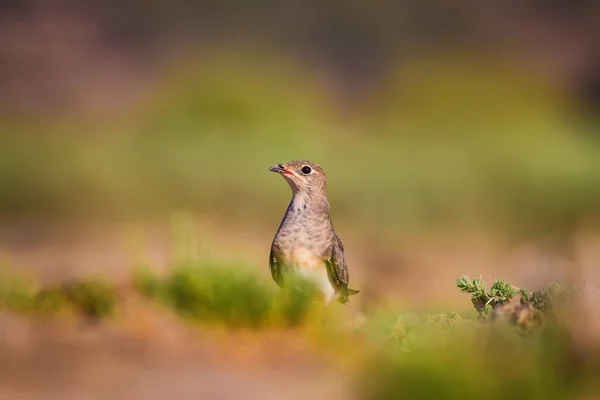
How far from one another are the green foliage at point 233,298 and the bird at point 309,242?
0.94 metres

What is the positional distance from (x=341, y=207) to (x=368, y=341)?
9945 mm

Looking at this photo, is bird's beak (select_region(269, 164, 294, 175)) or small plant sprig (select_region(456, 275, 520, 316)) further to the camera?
bird's beak (select_region(269, 164, 294, 175))

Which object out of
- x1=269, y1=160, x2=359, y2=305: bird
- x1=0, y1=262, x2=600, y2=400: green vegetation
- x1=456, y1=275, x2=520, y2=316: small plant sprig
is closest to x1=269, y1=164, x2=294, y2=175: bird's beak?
x1=269, y1=160, x2=359, y2=305: bird

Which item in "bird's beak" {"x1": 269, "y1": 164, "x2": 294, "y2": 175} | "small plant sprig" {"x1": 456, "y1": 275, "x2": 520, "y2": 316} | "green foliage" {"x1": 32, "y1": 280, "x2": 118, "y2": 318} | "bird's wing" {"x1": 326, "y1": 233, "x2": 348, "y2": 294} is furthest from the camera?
"bird's beak" {"x1": 269, "y1": 164, "x2": 294, "y2": 175}

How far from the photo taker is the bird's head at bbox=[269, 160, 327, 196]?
6402 mm

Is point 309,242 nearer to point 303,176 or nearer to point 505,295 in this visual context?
point 303,176

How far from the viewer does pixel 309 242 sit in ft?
20.2

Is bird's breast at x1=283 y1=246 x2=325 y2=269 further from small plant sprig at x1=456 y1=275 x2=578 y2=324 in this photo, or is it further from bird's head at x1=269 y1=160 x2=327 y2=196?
small plant sprig at x1=456 y1=275 x2=578 y2=324

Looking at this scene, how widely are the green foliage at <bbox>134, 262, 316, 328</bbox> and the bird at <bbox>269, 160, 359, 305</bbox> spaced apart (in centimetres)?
94

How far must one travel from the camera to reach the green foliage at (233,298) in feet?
15.3

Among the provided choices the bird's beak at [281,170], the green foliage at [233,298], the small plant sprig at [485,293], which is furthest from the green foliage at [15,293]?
the small plant sprig at [485,293]

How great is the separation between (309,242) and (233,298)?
1498mm

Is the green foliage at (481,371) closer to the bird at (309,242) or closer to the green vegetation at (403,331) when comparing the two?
the green vegetation at (403,331)

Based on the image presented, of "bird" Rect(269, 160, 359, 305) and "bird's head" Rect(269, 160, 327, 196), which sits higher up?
"bird's head" Rect(269, 160, 327, 196)
